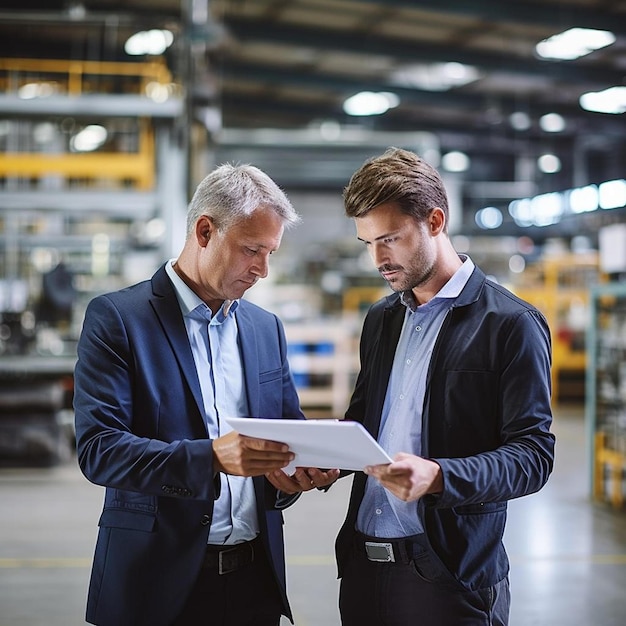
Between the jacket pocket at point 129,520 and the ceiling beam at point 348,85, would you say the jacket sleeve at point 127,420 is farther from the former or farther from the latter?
the ceiling beam at point 348,85

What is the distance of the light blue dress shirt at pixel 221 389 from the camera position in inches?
81.1

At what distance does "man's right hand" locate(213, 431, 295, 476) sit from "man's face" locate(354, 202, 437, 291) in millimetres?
517

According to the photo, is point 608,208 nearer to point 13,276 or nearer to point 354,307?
point 354,307

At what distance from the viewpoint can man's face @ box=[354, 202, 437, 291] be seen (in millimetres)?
1980

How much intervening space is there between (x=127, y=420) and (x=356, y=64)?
15.6 meters

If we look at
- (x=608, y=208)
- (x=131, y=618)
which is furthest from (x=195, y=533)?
(x=608, y=208)

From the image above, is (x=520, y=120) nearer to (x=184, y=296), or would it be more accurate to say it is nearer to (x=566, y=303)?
(x=566, y=303)

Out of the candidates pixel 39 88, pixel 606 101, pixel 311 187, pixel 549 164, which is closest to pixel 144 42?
pixel 39 88

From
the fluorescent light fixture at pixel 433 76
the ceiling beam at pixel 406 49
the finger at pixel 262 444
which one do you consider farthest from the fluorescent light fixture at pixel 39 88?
the finger at pixel 262 444

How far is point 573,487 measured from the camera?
7828mm

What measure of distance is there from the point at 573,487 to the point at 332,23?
903cm

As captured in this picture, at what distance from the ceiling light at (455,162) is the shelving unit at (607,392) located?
16.8 meters

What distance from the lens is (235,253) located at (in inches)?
81.3

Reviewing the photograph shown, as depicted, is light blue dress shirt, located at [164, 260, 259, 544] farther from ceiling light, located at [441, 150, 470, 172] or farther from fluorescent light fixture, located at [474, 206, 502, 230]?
fluorescent light fixture, located at [474, 206, 502, 230]
